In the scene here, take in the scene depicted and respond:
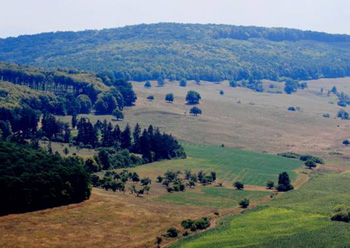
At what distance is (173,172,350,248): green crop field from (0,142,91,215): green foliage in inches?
1125

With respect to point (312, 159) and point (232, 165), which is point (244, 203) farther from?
point (312, 159)

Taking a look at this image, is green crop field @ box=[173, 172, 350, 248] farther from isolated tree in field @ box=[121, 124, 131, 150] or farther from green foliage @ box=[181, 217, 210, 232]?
isolated tree in field @ box=[121, 124, 131, 150]

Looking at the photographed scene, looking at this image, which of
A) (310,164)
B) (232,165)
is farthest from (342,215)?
(232,165)

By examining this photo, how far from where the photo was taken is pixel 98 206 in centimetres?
12069

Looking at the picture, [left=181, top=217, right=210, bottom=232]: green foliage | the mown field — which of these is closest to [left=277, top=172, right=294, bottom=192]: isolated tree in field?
the mown field

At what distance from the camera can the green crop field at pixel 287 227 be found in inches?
3997

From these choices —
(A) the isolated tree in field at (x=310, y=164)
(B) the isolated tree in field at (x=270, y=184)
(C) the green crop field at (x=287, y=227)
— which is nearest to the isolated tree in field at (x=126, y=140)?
(B) the isolated tree in field at (x=270, y=184)

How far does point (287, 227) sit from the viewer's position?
364 ft

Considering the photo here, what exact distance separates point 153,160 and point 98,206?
60.3 metres

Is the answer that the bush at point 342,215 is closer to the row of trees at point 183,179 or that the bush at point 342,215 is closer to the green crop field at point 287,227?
the green crop field at point 287,227

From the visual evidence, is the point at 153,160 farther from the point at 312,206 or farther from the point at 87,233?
the point at 87,233

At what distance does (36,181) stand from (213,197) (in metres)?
43.2

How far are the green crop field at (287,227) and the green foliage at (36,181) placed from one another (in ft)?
93.7

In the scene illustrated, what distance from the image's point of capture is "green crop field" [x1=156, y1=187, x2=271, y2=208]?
5236 inches
